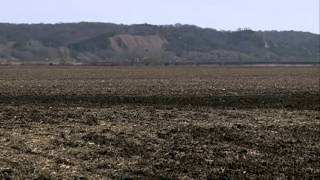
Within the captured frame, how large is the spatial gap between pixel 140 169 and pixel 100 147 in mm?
2215

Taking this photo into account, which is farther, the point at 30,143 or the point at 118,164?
the point at 30,143

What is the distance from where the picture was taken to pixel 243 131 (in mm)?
18266

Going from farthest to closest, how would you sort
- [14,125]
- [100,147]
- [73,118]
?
[73,118] → [14,125] → [100,147]

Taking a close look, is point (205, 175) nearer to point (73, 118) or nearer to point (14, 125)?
point (14, 125)

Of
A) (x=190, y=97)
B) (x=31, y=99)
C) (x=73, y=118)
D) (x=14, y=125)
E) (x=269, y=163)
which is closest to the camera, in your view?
(x=269, y=163)

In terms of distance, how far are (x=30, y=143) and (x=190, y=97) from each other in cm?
1691

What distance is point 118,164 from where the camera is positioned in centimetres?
1361

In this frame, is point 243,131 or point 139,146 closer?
point 139,146

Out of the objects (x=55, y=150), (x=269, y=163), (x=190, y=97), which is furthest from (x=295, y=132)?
(x=190, y=97)

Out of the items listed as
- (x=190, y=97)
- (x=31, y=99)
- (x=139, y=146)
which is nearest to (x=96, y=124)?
(x=139, y=146)

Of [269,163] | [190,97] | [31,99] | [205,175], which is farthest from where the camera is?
[190,97]

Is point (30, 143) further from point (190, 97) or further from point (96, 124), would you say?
point (190, 97)

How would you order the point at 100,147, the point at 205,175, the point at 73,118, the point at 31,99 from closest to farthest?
1. the point at 205,175
2. the point at 100,147
3. the point at 73,118
4. the point at 31,99

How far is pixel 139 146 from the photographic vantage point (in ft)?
51.1
